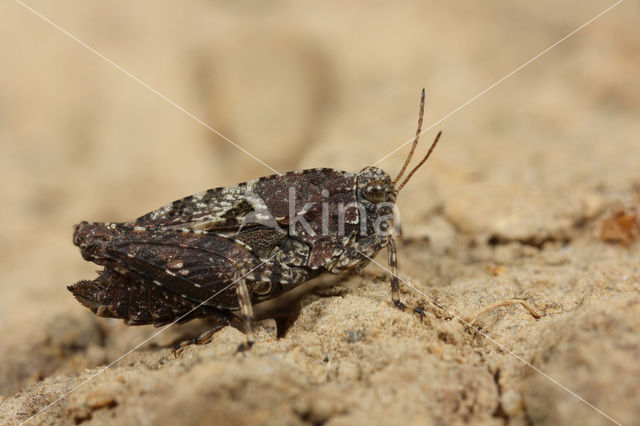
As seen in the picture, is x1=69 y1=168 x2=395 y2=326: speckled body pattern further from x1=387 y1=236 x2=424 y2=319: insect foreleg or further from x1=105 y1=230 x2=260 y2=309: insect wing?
x1=387 y1=236 x2=424 y2=319: insect foreleg

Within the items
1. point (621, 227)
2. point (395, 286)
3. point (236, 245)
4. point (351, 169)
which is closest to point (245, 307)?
point (236, 245)

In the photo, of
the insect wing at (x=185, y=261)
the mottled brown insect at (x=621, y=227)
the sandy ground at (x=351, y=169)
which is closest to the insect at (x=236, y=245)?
the insect wing at (x=185, y=261)

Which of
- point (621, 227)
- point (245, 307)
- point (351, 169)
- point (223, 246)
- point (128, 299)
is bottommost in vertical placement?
point (621, 227)

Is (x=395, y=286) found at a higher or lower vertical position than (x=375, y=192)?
lower

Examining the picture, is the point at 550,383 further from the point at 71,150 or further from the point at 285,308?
the point at 71,150

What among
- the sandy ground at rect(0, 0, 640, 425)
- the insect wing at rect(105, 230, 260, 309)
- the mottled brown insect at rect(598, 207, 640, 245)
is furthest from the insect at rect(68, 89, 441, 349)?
the mottled brown insect at rect(598, 207, 640, 245)

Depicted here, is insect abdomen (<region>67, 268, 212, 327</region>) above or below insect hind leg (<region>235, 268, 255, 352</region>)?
above

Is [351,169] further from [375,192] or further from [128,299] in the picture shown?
[128,299]
